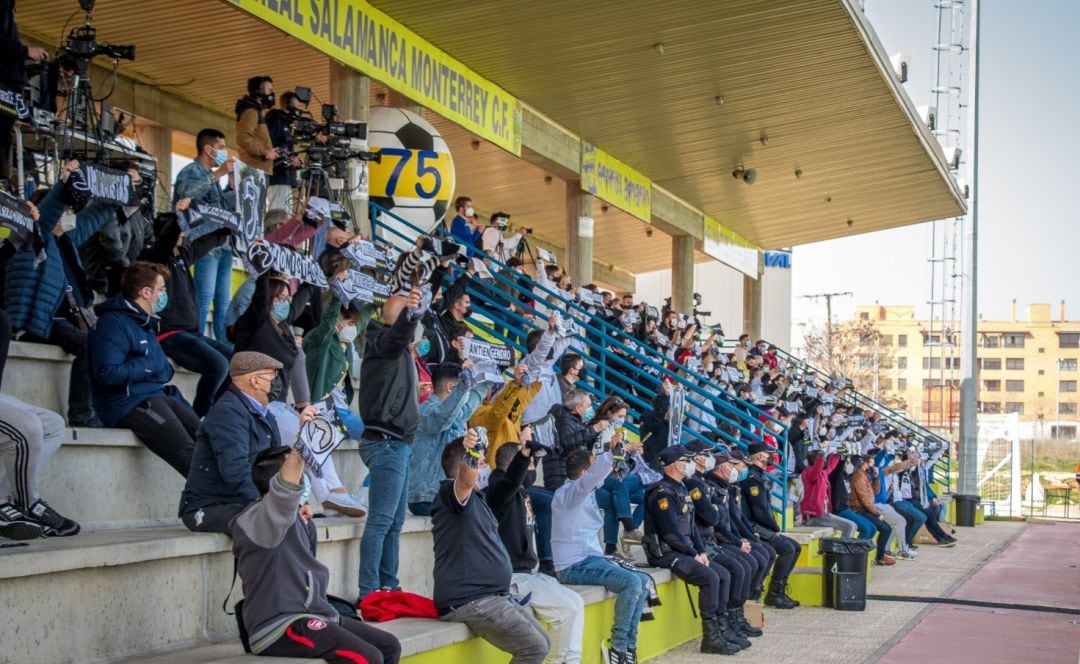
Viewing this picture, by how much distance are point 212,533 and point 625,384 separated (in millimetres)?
10199

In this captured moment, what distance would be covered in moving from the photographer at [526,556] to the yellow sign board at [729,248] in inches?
751

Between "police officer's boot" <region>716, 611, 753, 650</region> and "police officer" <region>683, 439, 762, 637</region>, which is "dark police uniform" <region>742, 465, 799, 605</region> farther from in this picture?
"police officer's boot" <region>716, 611, 753, 650</region>

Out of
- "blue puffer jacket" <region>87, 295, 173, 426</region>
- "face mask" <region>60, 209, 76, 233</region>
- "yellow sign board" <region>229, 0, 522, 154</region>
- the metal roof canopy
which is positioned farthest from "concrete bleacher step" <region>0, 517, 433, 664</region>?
the metal roof canopy

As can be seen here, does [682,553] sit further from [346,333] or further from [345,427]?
[346,333]

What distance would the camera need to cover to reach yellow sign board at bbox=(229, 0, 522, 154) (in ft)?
41.4

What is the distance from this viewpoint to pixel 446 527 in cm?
776

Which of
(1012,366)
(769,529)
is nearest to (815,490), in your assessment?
(769,529)

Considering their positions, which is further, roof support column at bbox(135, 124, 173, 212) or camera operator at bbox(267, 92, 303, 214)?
roof support column at bbox(135, 124, 173, 212)

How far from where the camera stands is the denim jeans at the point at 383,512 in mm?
7711

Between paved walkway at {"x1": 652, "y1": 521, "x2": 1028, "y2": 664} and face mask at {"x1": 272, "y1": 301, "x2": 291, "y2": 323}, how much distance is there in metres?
4.05

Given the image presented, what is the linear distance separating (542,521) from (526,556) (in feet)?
4.32

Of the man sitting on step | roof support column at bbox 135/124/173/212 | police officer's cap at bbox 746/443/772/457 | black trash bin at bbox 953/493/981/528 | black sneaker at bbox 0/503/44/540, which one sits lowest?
black trash bin at bbox 953/493/981/528

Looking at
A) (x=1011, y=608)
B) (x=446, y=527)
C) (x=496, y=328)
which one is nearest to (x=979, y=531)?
(x=1011, y=608)

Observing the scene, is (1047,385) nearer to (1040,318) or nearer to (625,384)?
(1040,318)
